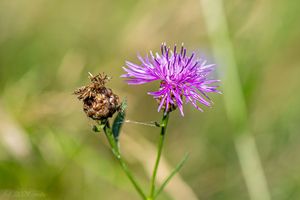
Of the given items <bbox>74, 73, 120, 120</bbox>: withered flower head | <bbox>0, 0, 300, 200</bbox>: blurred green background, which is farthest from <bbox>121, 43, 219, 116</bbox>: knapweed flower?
<bbox>0, 0, 300, 200</bbox>: blurred green background

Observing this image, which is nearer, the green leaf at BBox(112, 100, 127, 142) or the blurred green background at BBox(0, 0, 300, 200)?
the green leaf at BBox(112, 100, 127, 142)

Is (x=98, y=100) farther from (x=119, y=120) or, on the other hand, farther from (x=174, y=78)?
(x=174, y=78)

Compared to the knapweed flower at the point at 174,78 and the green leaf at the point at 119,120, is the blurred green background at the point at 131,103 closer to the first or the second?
the green leaf at the point at 119,120

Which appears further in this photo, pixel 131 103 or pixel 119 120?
pixel 131 103

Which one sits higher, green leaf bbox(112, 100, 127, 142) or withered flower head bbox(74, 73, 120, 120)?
withered flower head bbox(74, 73, 120, 120)

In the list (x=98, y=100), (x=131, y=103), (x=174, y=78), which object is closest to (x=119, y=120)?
(x=98, y=100)

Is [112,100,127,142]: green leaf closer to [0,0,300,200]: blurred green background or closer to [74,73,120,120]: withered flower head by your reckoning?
[74,73,120,120]: withered flower head
